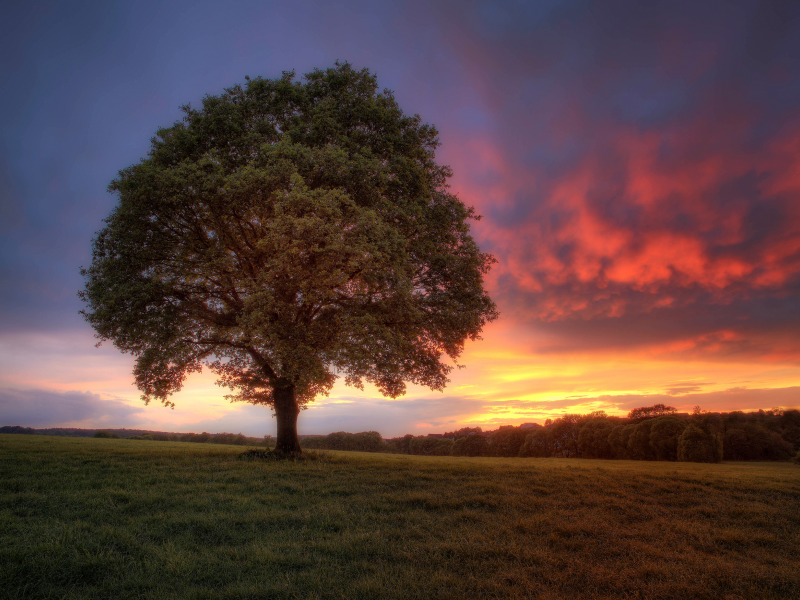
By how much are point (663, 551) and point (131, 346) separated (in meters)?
21.1

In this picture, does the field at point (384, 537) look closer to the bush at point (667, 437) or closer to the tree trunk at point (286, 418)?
the tree trunk at point (286, 418)

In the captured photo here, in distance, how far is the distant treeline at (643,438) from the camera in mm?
43166

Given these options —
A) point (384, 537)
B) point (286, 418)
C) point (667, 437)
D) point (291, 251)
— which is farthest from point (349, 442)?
point (384, 537)

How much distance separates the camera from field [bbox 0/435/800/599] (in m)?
5.91

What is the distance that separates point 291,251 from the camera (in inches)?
577

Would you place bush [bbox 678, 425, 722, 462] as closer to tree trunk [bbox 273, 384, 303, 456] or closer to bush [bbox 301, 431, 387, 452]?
tree trunk [bbox 273, 384, 303, 456]

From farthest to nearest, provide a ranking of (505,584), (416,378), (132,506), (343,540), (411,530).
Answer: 1. (416,378)
2. (132,506)
3. (411,530)
4. (343,540)
5. (505,584)

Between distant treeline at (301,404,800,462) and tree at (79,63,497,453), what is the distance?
39.0 meters

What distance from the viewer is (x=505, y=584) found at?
591 cm

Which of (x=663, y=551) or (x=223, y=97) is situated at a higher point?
(x=223, y=97)

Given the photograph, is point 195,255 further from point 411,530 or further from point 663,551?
point 663,551

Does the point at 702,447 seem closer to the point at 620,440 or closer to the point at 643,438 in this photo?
the point at 643,438

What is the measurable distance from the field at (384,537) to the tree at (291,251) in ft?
19.9

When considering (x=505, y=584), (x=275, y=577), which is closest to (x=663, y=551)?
(x=505, y=584)
